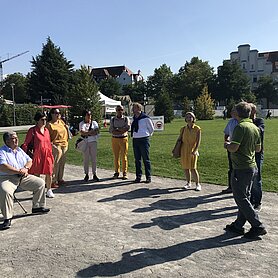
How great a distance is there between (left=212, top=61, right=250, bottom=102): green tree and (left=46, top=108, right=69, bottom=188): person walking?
73199mm

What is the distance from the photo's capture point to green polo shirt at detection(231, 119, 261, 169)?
16.0 ft

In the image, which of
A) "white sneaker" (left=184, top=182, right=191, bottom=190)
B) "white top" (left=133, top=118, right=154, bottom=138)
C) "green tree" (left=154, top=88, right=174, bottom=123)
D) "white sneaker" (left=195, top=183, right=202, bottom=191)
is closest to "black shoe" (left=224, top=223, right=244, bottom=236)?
"white sneaker" (left=195, top=183, right=202, bottom=191)

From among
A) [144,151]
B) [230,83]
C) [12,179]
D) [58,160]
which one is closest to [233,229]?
[12,179]

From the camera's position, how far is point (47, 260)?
173 inches

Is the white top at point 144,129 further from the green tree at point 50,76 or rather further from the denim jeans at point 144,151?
the green tree at point 50,76

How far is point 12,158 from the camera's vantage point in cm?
609

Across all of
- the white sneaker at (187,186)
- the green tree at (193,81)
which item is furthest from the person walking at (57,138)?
the green tree at (193,81)

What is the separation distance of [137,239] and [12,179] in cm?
244

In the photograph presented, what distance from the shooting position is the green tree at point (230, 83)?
256 ft

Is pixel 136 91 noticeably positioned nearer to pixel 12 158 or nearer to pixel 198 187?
pixel 198 187

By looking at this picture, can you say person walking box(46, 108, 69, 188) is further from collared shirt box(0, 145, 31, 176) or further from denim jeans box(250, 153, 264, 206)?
denim jeans box(250, 153, 264, 206)

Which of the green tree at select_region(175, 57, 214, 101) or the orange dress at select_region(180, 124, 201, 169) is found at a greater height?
the green tree at select_region(175, 57, 214, 101)

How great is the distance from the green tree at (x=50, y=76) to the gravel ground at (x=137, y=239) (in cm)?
5625

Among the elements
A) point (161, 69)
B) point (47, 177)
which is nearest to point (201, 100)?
point (161, 69)
